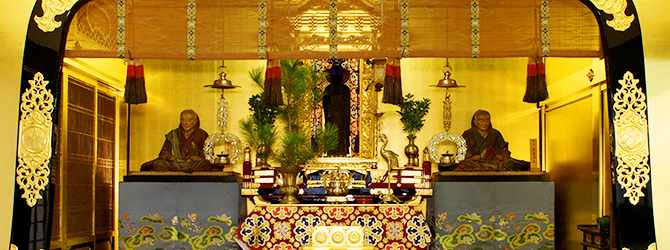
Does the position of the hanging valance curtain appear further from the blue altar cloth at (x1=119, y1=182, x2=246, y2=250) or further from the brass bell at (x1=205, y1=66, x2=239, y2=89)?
the brass bell at (x1=205, y1=66, x2=239, y2=89)

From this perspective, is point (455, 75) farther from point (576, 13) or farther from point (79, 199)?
point (79, 199)

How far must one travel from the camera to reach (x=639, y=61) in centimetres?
510

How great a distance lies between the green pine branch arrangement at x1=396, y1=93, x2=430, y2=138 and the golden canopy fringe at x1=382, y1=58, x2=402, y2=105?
7.01 feet

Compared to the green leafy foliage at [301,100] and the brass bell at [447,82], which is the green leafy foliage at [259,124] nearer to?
the green leafy foliage at [301,100]

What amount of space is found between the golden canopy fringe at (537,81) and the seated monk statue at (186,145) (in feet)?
11.9

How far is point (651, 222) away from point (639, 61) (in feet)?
4.34

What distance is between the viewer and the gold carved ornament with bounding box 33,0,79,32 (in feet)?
16.8

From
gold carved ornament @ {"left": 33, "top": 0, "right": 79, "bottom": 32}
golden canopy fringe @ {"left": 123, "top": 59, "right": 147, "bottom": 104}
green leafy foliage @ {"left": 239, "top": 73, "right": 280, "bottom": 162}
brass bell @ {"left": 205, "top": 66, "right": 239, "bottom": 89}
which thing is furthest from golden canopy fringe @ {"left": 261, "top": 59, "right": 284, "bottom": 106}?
brass bell @ {"left": 205, "top": 66, "right": 239, "bottom": 89}

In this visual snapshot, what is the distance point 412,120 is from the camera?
7492mm

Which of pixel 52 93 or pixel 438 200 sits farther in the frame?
pixel 438 200

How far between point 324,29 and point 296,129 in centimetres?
235

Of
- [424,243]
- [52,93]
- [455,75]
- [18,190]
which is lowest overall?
[424,243]

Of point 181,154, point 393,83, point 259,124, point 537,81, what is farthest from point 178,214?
point 537,81

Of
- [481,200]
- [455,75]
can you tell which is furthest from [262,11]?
[455,75]
